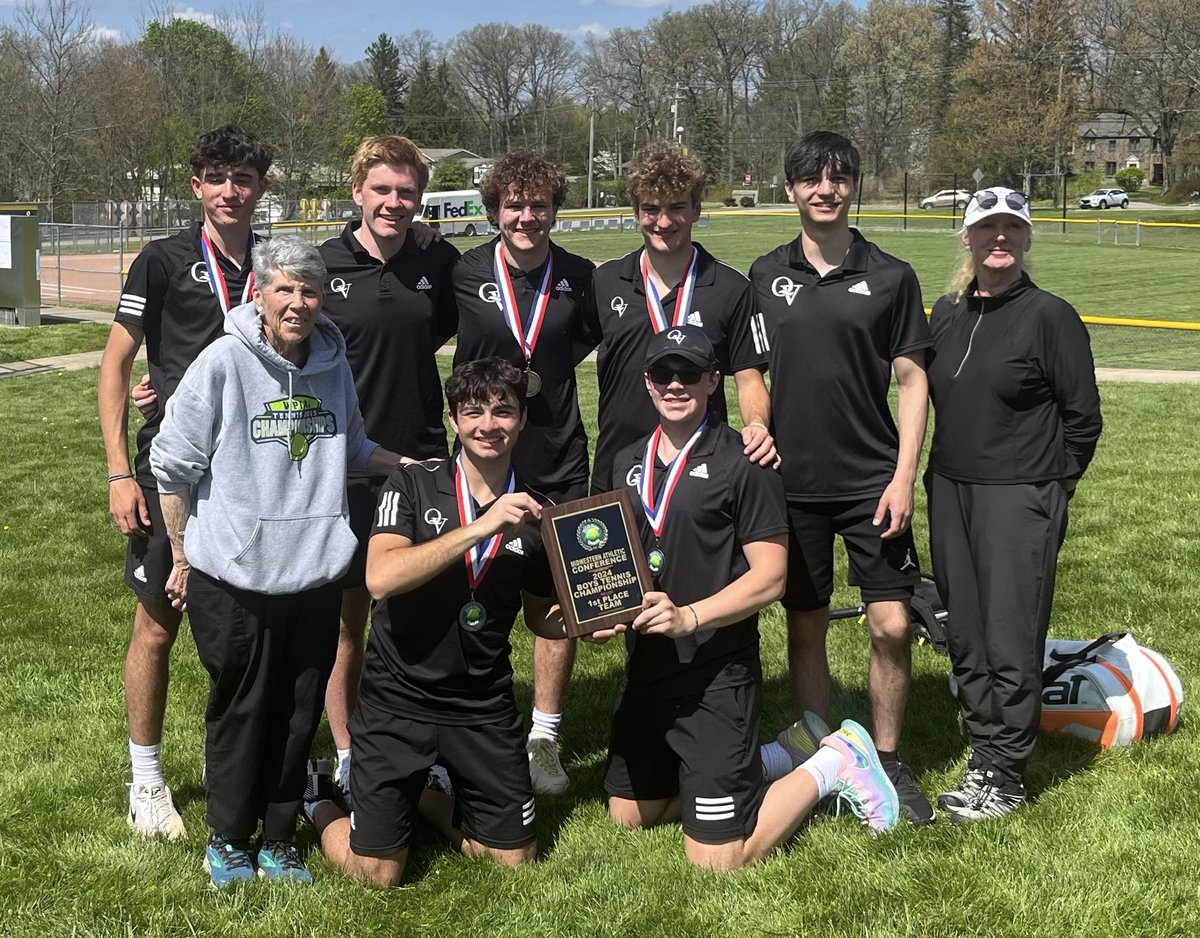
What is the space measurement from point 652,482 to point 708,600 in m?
0.48

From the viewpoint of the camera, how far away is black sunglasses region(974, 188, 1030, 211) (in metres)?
4.30

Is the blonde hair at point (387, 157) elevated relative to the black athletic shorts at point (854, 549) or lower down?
elevated

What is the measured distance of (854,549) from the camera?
14.9 ft

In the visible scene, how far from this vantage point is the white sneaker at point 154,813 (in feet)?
14.1

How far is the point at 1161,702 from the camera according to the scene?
5.02 meters

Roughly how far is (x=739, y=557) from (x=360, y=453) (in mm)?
1421

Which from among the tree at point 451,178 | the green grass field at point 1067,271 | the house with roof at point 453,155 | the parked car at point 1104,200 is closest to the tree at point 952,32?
the parked car at point 1104,200

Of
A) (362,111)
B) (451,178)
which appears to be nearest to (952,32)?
(451,178)

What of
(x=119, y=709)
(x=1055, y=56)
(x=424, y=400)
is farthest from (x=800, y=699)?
(x=1055, y=56)

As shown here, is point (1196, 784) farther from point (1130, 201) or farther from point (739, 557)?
point (1130, 201)

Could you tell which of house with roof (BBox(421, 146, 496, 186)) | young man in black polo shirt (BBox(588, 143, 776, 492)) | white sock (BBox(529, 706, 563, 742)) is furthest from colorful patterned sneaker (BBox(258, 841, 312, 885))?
house with roof (BBox(421, 146, 496, 186))

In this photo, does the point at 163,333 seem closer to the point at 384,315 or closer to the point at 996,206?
the point at 384,315

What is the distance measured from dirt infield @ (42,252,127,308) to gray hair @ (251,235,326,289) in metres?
19.2

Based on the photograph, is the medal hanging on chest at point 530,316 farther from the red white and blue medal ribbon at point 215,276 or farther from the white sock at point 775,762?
the white sock at point 775,762
